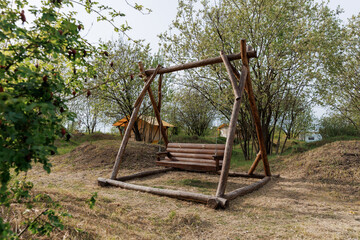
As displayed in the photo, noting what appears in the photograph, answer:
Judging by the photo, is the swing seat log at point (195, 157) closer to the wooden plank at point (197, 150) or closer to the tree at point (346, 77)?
the wooden plank at point (197, 150)

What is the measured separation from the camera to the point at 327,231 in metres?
3.49

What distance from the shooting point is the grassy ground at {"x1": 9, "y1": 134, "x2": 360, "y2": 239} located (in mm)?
3369

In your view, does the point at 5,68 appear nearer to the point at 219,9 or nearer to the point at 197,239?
the point at 197,239

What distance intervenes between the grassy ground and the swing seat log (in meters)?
0.53

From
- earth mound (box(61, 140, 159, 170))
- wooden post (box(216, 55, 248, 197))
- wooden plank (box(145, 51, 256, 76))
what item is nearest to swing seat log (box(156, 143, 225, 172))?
wooden post (box(216, 55, 248, 197))

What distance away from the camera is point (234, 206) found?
4.75 m

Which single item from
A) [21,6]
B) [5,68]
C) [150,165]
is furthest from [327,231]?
[150,165]

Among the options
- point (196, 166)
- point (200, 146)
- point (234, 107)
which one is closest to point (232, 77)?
point (234, 107)

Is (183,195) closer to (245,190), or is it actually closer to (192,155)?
(245,190)

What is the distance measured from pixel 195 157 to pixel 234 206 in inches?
99.6

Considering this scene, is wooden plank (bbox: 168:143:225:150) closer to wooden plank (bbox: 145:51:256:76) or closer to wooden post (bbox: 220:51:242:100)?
wooden post (bbox: 220:51:242:100)

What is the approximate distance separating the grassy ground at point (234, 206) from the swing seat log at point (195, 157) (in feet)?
1.73

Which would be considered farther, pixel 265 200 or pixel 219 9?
pixel 219 9

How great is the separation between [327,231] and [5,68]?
438 centimetres
